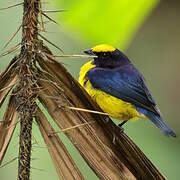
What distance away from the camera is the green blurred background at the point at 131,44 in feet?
5.80

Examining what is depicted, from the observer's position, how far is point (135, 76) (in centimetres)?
356

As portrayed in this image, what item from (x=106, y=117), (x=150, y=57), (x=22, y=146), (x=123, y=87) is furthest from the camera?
(x=150, y=57)

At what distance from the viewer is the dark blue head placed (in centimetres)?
381

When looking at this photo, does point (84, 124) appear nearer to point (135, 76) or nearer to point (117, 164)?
point (117, 164)

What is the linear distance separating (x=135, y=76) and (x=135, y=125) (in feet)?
2.60

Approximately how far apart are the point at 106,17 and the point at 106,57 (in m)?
2.08

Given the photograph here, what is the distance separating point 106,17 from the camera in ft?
5.83

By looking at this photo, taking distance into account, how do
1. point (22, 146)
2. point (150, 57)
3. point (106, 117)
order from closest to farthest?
point (22, 146), point (106, 117), point (150, 57)

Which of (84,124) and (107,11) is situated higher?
(107,11)

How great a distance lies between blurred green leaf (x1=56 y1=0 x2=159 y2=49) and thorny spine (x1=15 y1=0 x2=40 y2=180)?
92 millimetres

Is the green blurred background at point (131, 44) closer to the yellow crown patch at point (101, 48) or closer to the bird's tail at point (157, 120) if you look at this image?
the yellow crown patch at point (101, 48)

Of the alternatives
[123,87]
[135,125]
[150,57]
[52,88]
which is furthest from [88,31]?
[150,57]

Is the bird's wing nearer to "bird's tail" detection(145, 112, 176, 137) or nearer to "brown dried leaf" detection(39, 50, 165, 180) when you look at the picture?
"bird's tail" detection(145, 112, 176, 137)

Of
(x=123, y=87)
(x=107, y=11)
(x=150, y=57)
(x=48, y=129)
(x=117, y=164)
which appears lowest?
(x=117, y=164)
